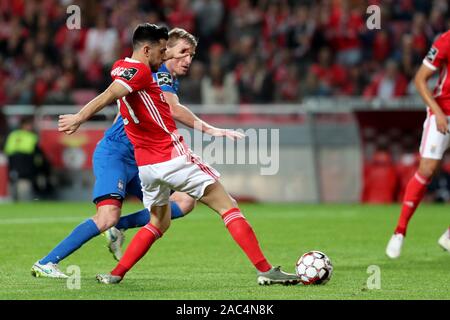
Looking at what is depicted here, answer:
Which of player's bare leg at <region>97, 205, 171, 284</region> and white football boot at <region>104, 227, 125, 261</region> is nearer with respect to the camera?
player's bare leg at <region>97, 205, 171, 284</region>

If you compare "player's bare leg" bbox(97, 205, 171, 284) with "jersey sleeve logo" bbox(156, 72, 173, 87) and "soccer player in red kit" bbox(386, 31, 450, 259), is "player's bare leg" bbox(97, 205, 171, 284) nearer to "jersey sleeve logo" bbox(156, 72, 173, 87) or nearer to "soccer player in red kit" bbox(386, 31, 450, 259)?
"jersey sleeve logo" bbox(156, 72, 173, 87)

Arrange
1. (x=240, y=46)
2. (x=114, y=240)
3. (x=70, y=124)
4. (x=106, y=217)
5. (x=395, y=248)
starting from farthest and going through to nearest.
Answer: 1. (x=240, y=46)
2. (x=395, y=248)
3. (x=114, y=240)
4. (x=106, y=217)
5. (x=70, y=124)

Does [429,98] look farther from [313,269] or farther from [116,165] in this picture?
[116,165]

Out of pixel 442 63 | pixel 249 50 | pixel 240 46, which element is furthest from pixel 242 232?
pixel 240 46

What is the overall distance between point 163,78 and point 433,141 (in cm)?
301

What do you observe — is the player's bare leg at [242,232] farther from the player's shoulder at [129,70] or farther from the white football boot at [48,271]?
the white football boot at [48,271]

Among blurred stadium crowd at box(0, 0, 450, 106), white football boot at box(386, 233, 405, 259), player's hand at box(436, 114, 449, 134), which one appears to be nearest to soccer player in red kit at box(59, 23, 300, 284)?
white football boot at box(386, 233, 405, 259)

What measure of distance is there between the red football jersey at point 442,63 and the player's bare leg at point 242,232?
3.14 m

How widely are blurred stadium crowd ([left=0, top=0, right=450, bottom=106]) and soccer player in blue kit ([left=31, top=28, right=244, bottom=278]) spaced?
10.4 meters

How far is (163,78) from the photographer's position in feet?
28.2

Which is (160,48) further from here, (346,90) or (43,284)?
(346,90)

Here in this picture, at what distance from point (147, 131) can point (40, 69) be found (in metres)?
14.1

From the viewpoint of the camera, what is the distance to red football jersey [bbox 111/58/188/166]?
7.73m

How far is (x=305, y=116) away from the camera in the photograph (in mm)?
18156
